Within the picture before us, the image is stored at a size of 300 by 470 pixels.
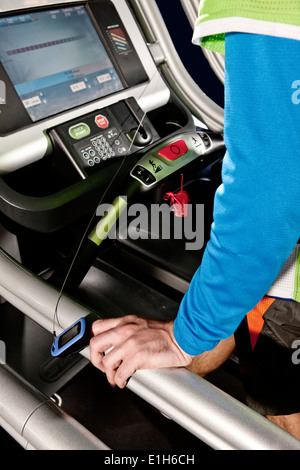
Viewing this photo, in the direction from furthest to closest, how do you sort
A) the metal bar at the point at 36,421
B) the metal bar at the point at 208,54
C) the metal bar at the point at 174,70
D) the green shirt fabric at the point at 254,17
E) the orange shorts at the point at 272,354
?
the metal bar at the point at 208,54
the metal bar at the point at 174,70
the orange shorts at the point at 272,354
the metal bar at the point at 36,421
the green shirt fabric at the point at 254,17

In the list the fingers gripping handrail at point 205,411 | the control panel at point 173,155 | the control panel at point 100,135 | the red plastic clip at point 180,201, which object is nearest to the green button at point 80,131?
the control panel at point 100,135

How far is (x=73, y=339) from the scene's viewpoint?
0.77m

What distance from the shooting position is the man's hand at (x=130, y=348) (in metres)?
0.73

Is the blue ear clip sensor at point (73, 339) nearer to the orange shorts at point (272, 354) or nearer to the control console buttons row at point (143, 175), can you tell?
the orange shorts at point (272, 354)

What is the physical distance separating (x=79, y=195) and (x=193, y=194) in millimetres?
522

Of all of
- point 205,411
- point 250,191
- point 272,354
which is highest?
point 250,191

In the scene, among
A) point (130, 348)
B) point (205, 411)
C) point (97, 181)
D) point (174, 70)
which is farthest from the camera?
point (174, 70)

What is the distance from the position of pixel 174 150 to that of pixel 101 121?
0.26 meters

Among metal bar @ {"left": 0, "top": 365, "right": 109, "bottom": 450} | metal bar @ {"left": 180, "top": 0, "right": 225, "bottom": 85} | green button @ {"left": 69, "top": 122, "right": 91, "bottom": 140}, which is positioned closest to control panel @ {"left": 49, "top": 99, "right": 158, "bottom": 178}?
green button @ {"left": 69, "top": 122, "right": 91, "bottom": 140}

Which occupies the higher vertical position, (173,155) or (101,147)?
(101,147)

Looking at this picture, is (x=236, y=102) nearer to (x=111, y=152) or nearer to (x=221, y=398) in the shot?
(x=221, y=398)

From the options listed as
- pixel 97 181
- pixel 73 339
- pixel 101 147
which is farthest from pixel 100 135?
pixel 73 339

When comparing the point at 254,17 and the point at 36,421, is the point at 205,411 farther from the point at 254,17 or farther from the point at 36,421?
the point at 254,17

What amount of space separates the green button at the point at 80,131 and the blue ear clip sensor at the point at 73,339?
731mm
